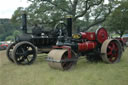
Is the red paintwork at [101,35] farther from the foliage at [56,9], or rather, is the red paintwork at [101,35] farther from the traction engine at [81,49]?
the foliage at [56,9]

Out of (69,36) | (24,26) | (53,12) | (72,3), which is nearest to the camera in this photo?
(69,36)

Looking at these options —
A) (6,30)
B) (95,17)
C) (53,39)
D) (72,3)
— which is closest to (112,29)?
(95,17)

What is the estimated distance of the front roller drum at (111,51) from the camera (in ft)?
21.3

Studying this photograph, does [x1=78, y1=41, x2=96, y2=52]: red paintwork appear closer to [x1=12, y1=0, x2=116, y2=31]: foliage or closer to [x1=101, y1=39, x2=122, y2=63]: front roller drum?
[x1=101, y1=39, x2=122, y2=63]: front roller drum

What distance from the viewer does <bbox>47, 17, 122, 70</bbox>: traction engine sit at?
5.59 m

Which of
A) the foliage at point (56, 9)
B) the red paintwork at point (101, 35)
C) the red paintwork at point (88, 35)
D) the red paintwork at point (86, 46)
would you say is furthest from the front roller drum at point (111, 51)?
the foliage at point (56, 9)

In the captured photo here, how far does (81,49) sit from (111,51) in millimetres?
1271

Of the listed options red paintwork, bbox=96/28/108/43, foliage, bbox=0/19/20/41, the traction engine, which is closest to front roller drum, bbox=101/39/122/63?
the traction engine

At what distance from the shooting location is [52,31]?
848 centimetres

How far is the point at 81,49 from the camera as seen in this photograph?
20.5ft

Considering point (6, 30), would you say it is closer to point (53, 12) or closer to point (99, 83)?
point (53, 12)

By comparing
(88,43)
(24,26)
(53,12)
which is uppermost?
(53,12)

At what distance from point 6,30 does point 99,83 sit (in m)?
63.1

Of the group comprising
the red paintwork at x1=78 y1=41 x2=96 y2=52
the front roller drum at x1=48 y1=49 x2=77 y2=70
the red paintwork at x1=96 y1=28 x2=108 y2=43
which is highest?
the red paintwork at x1=96 y1=28 x2=108 y2=43
